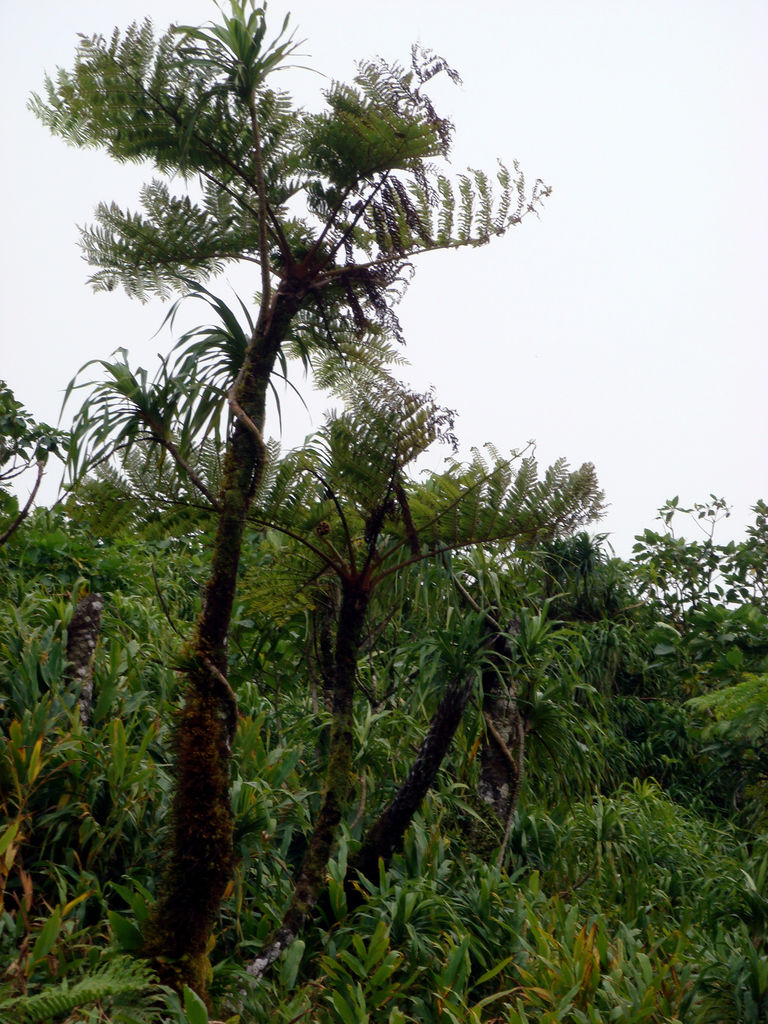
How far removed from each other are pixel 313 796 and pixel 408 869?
2.35 feet

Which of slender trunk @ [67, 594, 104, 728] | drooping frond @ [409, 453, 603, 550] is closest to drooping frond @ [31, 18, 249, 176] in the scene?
drooping frond @ [409, 453, 603, 550]

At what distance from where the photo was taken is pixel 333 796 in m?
3.46

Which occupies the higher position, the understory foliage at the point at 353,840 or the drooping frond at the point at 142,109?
the drooping frond at the point at 142,109

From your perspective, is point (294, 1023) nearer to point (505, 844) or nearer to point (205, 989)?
point (205, 989)

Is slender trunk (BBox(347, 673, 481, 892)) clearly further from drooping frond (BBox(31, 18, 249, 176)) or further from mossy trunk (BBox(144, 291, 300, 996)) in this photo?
drooping frond (BBox(31, 18, 249, 176))

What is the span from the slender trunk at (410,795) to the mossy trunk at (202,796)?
44.0 inches

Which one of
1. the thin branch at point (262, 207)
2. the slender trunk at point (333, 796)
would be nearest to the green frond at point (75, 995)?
the slender trunk at point (333, 796)

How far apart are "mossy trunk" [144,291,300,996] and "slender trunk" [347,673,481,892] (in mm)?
1117

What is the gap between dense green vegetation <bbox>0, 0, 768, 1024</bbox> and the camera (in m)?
3.07

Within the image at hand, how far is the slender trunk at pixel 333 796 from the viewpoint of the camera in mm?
3327

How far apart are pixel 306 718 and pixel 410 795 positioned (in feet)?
4.08

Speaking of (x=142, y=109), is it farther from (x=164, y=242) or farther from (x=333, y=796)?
(x=333, y=796)

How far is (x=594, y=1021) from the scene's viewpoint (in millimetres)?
3209

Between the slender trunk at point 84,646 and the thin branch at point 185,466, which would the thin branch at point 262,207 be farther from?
the slender trunk at point 84,646
